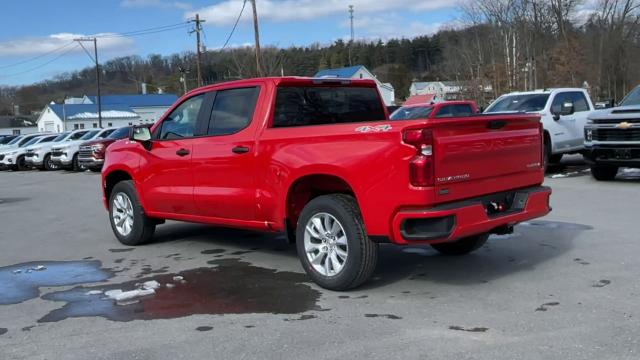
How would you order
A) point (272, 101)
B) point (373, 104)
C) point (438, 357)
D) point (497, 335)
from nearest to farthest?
point (438, 357) → point (497, 335) → point (272, 101) → point (373, 104)

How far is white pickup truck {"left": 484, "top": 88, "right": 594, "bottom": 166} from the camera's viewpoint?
48.1 feet

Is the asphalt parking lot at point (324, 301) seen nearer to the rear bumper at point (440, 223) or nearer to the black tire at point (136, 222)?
the black tire at point (136, 222)

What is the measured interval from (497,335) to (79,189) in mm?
15324

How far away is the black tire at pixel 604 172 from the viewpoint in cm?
1289

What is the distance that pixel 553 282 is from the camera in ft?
18.8

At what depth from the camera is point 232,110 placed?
269 inches

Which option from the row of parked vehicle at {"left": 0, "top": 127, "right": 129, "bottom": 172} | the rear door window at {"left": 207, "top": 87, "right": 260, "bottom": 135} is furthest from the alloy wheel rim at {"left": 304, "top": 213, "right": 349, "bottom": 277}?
the row of parked vehicle at {"left": 0, "top": 127, "right": 129, "bottom": 172}

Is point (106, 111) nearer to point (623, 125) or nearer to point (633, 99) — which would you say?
point (633, 99)

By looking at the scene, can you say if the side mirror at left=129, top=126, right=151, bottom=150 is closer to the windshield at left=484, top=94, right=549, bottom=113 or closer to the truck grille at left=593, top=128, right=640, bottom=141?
the truck grille at left=593, top=128, right=640, bottom=141

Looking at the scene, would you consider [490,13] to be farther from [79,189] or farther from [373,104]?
[373,104]

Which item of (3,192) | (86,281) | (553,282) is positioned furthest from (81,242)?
(3,192)

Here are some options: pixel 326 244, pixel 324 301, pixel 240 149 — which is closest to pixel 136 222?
pixel 240 149

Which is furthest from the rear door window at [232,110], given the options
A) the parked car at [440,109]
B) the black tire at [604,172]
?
the parked car at [440,109]

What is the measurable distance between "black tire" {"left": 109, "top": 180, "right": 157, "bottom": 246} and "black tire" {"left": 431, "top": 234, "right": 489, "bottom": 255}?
12.4 ft
